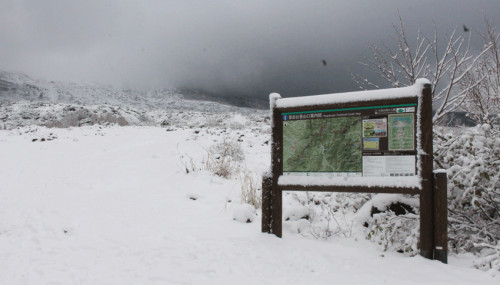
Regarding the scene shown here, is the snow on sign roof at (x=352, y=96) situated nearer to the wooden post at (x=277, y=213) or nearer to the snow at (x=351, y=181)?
the snow at (x=351, y=181)

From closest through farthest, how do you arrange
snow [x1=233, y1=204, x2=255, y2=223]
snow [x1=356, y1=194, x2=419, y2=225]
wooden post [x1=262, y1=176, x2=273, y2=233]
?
snow [x1=356, y1=194, x2=419, y2=225], wooden post [x1=262, y1=176, x2=273, y2=233], snow [x1=233, y1=204, x2=255, y2=223]

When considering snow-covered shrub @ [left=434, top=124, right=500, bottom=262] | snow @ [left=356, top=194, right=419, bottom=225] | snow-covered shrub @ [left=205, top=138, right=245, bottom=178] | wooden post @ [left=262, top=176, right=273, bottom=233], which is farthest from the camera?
snow-covered shrub @ [left=205, top=138, right=245, bottom=178]

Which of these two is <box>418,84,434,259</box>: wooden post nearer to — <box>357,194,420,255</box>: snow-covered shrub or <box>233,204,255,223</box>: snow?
<box>357,194,420,255</box>: snow-covered shrub

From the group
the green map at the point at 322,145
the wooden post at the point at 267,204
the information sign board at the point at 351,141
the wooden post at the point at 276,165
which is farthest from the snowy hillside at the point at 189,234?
the green map at the point at 322,145

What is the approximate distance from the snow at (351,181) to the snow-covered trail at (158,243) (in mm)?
693

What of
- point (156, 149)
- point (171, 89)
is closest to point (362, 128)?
point (156, 149)

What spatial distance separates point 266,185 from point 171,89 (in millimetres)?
138860

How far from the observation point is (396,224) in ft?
12.1

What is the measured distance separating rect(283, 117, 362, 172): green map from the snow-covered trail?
894 mm

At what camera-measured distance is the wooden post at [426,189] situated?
133 inches

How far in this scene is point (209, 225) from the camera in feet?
15.1

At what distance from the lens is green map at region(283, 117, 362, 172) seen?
12.2 ft

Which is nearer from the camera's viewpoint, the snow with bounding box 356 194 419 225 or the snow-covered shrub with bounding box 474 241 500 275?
the snow-covered shrub with bounding box 474 241 500 275

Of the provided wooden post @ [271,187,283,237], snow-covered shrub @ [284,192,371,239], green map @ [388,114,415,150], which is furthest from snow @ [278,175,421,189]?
snow-covered shrub @ [284,192,371,239]
